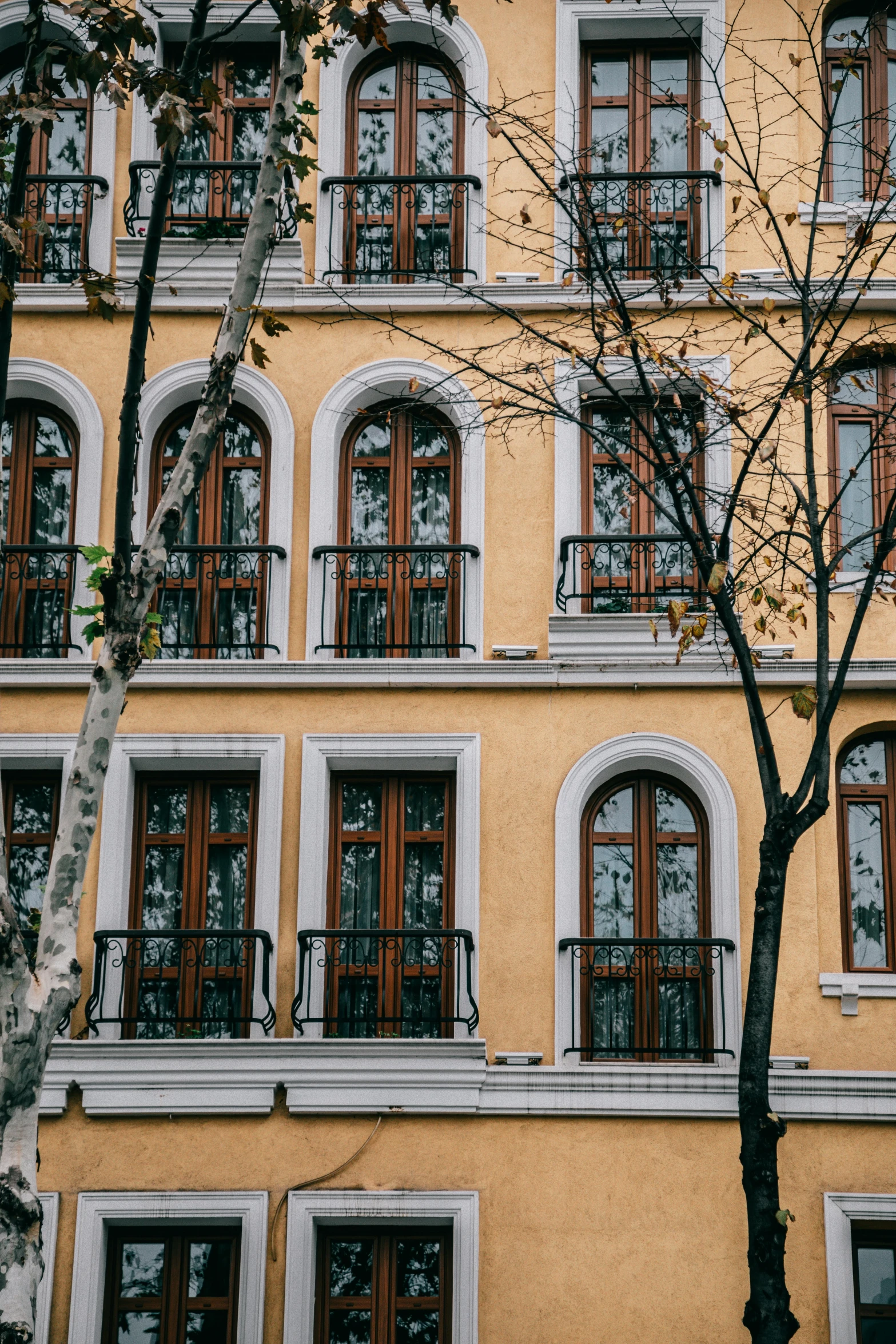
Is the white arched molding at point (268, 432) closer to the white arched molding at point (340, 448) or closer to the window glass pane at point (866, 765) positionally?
the white arched molding at point (340, 448)

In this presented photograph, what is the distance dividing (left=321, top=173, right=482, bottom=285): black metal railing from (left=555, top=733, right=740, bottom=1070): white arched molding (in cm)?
516

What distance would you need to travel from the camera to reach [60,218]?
55.7ft

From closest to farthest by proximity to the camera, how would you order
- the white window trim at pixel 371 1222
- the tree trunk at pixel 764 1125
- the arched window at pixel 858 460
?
the tree trunk at pixel 764 1125 → the white window trim at pixel 371 1222 → the arched window at pixel 858 460

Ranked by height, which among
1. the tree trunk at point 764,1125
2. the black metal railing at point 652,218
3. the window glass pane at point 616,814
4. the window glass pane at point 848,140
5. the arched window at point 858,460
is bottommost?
the tree trunk at point 764,1125

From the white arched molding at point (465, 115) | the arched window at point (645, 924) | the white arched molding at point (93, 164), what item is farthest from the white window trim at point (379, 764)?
the white arched molding at point (93, 164)

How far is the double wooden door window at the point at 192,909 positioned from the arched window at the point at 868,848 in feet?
17.7

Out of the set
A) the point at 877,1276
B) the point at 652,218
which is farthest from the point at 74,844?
the point at 652,218

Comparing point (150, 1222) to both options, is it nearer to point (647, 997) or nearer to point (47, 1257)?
point (47, 1257)

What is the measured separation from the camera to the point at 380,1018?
14.4 metres

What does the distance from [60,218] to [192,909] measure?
282 inches

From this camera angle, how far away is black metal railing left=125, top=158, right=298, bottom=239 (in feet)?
54.6

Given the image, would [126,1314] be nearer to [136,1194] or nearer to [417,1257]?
[136,1194]

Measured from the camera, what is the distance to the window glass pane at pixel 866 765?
15492mm

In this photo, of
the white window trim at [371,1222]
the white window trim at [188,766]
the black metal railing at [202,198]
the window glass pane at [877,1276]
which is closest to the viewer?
the white window trim at [371,1222]
